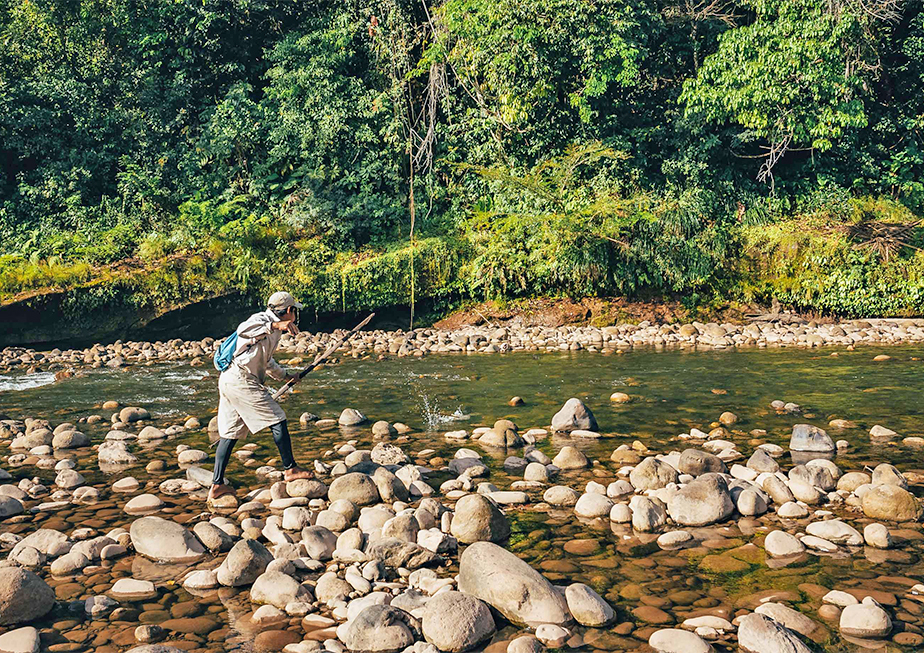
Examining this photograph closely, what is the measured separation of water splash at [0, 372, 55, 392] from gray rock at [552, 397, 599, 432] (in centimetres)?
862

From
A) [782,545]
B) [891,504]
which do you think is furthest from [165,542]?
[891,504]

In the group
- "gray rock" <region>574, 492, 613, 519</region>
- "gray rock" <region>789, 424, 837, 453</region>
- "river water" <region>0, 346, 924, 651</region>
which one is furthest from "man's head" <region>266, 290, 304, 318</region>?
"gray rock" <region>789, 424, 837, 453</region>

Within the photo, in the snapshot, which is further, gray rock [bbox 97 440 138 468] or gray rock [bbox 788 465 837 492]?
gray rock [bbox 97 440 138 468]

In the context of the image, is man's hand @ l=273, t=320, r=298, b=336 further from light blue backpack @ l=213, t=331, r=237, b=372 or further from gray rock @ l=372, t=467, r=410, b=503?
gray rock @ l=372, t=467, r=410, b=503

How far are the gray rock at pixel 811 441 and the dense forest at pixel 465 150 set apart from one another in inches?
392

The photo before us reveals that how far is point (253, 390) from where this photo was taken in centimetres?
582

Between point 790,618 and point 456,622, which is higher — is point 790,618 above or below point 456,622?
below

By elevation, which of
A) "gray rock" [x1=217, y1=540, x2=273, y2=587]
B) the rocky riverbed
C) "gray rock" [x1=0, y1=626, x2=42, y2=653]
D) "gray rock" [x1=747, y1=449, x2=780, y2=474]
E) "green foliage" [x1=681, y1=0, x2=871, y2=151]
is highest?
"green foliage" [x1=681, y1=0, x2=871, y2=151]

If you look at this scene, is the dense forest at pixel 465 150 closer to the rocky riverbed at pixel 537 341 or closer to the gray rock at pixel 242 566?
the rocky riverbed at pixel 537 341

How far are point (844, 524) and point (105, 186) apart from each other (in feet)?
66.5

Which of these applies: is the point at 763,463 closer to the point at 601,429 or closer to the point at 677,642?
the point at 601,429

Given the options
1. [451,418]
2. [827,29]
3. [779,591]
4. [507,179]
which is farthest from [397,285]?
[779,591]

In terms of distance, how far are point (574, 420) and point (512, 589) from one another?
3.87m

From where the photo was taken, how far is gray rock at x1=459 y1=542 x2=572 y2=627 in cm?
360
